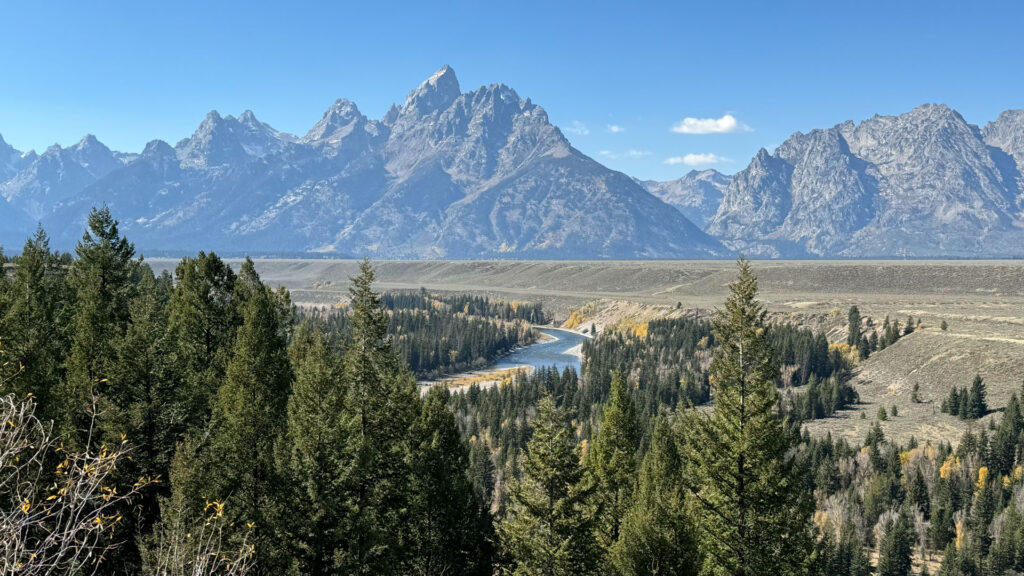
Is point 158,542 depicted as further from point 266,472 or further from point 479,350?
point 479,350

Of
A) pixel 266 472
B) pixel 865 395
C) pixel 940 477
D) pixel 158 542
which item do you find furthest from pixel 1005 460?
pixel 158 542

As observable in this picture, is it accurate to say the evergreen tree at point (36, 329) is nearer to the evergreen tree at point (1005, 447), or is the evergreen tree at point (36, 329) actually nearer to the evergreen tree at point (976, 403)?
the evergreen tree at point (1005, 447)

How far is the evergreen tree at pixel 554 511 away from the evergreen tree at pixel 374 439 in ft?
20.7

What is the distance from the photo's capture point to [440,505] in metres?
34.0

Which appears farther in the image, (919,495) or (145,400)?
(919,495)

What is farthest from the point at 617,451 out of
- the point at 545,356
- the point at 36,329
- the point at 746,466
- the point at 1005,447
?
the point at 545,356

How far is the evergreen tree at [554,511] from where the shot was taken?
2805 centimetres

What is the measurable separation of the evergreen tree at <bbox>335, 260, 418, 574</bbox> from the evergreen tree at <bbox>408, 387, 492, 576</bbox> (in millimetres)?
735

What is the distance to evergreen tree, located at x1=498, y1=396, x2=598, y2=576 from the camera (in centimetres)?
2805

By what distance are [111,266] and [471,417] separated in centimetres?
6159

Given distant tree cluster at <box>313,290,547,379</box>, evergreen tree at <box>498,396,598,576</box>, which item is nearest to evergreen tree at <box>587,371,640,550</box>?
evergreen tree at <box>498,396,598,576</box>

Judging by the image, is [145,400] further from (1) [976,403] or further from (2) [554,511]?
(1) [976,403]

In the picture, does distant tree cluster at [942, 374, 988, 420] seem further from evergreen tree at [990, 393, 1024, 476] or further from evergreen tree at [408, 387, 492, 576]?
evergreen tree at [408, 387, 492, 576]

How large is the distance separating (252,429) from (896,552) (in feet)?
176
